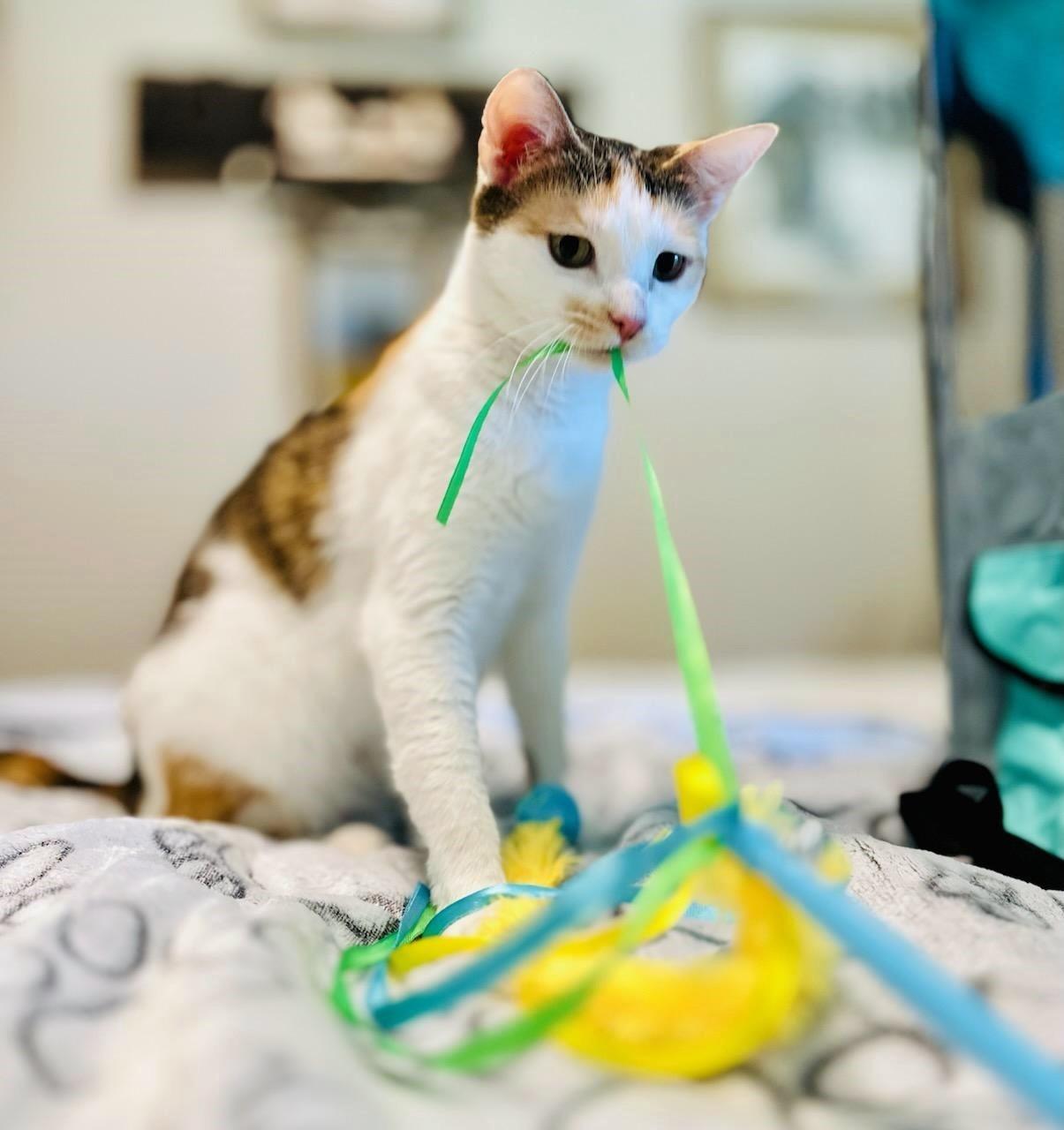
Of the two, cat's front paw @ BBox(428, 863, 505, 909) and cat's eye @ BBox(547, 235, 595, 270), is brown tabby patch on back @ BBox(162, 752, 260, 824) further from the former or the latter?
cat's eye @ BBox(547, 235, 595, 270)

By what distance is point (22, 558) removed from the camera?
2100 mm

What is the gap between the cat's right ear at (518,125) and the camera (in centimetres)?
84

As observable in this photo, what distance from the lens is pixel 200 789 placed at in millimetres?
1021

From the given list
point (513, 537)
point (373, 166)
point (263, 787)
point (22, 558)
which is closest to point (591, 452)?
point (513, 537)

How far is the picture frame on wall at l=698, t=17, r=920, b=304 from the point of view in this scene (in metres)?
2.23

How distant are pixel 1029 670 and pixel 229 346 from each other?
1.78 meters

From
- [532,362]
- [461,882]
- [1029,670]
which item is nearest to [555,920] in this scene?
[461,882]

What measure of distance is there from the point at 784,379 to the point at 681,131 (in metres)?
0.62

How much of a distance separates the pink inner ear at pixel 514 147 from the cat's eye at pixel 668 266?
160mm

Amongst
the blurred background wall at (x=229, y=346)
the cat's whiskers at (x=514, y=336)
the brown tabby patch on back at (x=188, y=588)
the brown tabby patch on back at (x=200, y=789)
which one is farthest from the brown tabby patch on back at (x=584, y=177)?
the blurred background wall at (x=229, y=346)

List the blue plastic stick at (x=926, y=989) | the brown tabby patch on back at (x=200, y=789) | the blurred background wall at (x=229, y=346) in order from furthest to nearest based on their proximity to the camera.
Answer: the blurred background wall at (x=229, y=346), the brown tabby patch on back at (x=200, y=789), the blue plastic stick at (x=926, y=989)

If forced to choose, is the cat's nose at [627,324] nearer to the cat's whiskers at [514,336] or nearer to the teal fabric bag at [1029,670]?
the cat's whiskers at [514,336]

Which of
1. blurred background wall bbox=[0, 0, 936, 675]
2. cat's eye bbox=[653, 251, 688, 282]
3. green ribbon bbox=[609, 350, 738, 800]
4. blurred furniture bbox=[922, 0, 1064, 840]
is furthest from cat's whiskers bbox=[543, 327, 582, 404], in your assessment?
blurred background wall bbox=[0, 0, 936, 675]

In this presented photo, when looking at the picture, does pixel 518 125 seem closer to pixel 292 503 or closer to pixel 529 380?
pixel 529 380
